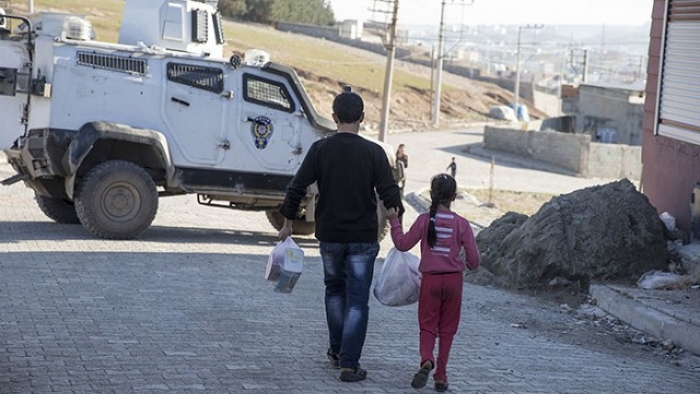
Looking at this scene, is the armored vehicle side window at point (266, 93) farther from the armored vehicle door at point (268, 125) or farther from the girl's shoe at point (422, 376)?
the girl's shoe at point (422, 376)

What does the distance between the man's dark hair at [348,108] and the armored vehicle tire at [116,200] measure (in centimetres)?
763

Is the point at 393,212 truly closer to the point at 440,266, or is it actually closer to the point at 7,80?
the point at 440,266

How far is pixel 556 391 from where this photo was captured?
7.79 metres

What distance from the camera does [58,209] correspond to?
1612 centimetres

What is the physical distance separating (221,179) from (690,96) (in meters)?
6.47

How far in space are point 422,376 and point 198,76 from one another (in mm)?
8761

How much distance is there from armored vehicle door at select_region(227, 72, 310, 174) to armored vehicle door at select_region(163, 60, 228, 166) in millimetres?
285

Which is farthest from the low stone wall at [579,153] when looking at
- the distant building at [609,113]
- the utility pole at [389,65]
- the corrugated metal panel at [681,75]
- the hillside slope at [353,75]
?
the corrugated metal panel at [681,75]

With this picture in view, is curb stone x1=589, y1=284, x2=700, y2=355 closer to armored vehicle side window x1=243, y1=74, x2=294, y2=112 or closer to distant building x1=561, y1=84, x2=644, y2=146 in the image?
armored vehicle side window x1=243, y1=74, x2=294, y2=112

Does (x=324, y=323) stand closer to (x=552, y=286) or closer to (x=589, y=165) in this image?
(x=552, y=286)

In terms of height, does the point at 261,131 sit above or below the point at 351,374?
above

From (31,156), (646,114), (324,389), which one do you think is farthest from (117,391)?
(646,114)

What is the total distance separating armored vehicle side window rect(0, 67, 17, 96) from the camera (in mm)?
14961

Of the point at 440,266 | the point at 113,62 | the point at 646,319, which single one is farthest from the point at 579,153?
the point at 440,266
